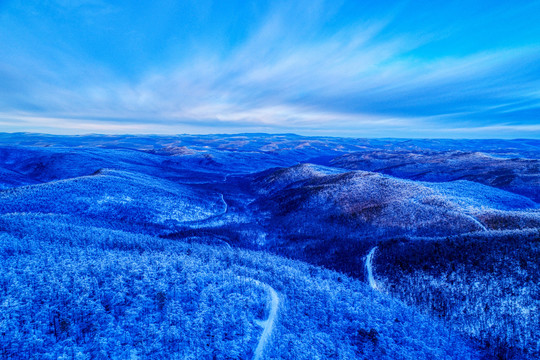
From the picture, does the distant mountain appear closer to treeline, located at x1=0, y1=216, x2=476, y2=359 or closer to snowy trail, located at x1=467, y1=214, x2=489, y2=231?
snowy trail, located at x1=467, y1=214, x2=489, y2=231

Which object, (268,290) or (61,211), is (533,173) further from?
(61,211)

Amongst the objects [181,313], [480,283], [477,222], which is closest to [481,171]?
[477,222]

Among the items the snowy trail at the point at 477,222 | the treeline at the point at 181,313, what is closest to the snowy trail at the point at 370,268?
the treeline at the point at 181,313

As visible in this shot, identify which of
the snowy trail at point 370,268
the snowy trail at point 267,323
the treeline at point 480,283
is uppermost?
the snowy trail at point 267,323

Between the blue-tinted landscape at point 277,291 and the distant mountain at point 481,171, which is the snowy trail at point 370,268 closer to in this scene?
the blue-tinted landscape at point 277,291

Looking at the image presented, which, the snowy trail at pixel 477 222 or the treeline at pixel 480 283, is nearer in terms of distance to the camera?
the treeline at pixel 480 283

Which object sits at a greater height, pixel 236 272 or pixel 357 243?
pixel 236 272

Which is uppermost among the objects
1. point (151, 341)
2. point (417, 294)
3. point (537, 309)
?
point (151, 341)

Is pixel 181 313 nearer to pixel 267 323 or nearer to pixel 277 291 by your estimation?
pixel 267 323

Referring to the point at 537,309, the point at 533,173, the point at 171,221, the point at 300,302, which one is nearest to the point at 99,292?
the point at 300,302
